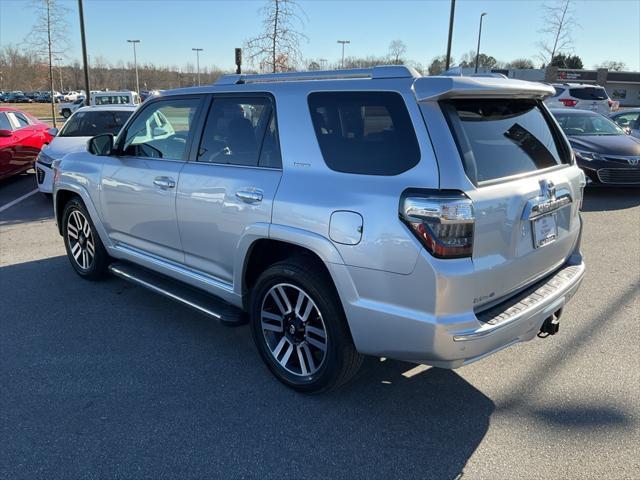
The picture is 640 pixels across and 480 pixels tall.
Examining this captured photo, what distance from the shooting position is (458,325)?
2.48m

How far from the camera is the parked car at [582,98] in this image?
19797mm

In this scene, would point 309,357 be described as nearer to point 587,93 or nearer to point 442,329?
point 442,329

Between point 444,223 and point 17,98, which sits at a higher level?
point 17,98

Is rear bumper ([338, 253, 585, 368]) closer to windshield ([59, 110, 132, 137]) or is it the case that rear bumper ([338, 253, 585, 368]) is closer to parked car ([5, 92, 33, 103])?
windshield ([59, 110, 132, 137])

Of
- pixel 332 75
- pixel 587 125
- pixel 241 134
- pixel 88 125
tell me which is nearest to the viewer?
pixel 332 75

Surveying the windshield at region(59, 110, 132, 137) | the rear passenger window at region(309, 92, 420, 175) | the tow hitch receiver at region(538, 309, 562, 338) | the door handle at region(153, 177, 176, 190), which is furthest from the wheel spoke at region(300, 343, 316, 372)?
the windshield at region(59, 110, 132, 137)

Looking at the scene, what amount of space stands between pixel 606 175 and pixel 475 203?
328 inches

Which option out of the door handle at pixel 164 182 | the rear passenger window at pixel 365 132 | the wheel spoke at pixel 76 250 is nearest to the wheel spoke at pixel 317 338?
the rear passenger window at pixel 365 132

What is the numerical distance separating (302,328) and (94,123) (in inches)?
335

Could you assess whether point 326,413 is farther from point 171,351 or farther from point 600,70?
point 600,70

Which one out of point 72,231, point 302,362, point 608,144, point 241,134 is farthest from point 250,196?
point 608,144

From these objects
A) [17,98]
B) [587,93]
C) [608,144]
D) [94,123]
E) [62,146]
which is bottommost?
[62,146]

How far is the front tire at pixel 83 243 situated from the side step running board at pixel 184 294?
1.62 feet

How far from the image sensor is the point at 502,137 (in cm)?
291
